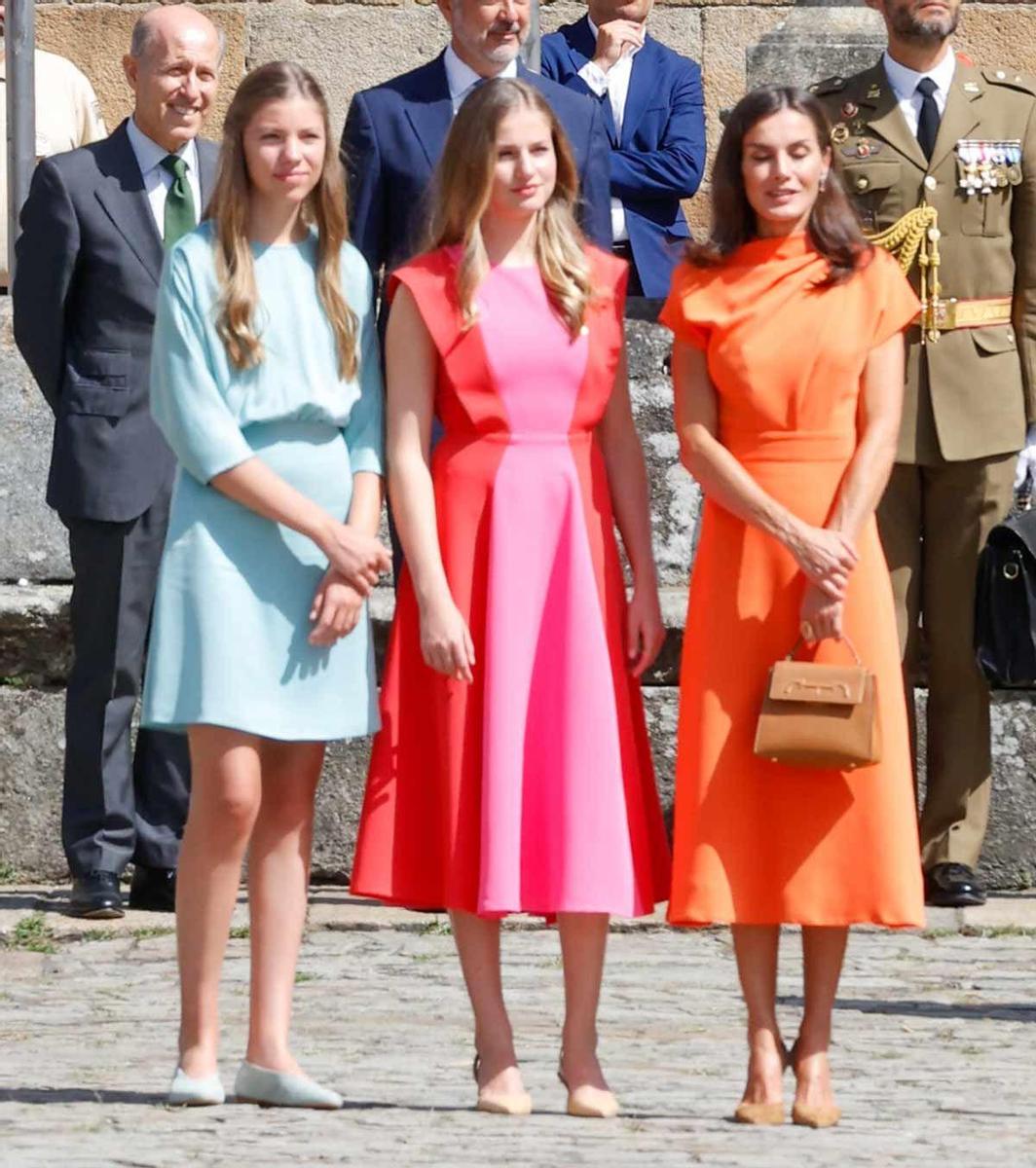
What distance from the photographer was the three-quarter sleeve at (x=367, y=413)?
17.5 feet

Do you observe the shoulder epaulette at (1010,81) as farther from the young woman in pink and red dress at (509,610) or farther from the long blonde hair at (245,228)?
the long blonde hair at (245,228)

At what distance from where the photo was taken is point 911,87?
7.06m

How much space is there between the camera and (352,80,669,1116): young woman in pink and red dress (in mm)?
5230

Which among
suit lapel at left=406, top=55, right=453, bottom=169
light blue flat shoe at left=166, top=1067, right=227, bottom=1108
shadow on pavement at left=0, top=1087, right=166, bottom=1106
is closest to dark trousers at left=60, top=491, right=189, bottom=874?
suit lapel at left=406, top=55, right=453, bottom=169

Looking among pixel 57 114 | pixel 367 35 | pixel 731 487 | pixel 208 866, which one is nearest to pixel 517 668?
pixel 731 487

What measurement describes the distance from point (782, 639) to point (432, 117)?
75.6 inches

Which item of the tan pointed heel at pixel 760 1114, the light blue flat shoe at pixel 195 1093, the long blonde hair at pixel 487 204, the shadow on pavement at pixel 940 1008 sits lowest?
the light blue flat shoe at pixel 195 1093

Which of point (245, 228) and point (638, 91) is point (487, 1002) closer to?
point (245, 228)

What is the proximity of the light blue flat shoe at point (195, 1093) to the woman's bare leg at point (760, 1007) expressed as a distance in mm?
877

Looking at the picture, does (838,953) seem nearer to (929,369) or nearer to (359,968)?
(359,968)

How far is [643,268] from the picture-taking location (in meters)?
7.71

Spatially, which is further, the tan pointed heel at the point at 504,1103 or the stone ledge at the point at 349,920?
the stone ledge at the point at 349,920

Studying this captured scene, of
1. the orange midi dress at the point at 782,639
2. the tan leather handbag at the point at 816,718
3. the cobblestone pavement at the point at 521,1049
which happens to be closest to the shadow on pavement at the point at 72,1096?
the cobblestone pavement at the point at 521,1049

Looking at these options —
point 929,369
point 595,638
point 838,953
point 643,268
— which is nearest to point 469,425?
point 595,638
